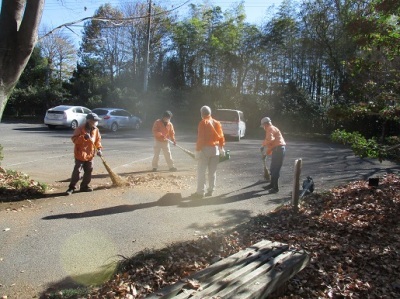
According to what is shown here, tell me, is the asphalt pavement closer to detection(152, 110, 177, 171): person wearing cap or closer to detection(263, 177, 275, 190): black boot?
detection(263, 177, 275, 190): black boot

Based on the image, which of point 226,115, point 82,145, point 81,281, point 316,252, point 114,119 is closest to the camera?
point 81,281

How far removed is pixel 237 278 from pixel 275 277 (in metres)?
0.38

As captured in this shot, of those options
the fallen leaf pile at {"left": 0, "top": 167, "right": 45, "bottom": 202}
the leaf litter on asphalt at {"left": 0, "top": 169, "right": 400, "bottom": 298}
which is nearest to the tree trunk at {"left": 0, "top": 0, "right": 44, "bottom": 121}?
the fallen leaf pile at {"left": 0, "top": 167, "right": 45, "bottom": 202}

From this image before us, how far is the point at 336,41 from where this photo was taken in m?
27.3

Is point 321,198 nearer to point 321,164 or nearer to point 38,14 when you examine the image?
point 321,164

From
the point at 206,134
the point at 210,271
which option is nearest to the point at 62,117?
the point at 206,134

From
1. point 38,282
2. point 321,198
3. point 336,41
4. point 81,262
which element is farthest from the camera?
point 336,41

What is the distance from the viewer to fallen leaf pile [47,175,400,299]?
3.91m

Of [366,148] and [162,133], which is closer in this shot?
[366,148]

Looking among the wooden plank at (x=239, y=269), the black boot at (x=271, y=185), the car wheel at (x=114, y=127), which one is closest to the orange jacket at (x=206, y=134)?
the black boot at (x=271, y=185)

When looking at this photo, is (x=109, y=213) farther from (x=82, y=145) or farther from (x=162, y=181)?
(x=162, y=181)

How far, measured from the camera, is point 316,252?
488 cm

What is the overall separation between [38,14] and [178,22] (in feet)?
92.4

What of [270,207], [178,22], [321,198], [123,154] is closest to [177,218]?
[270,207]
